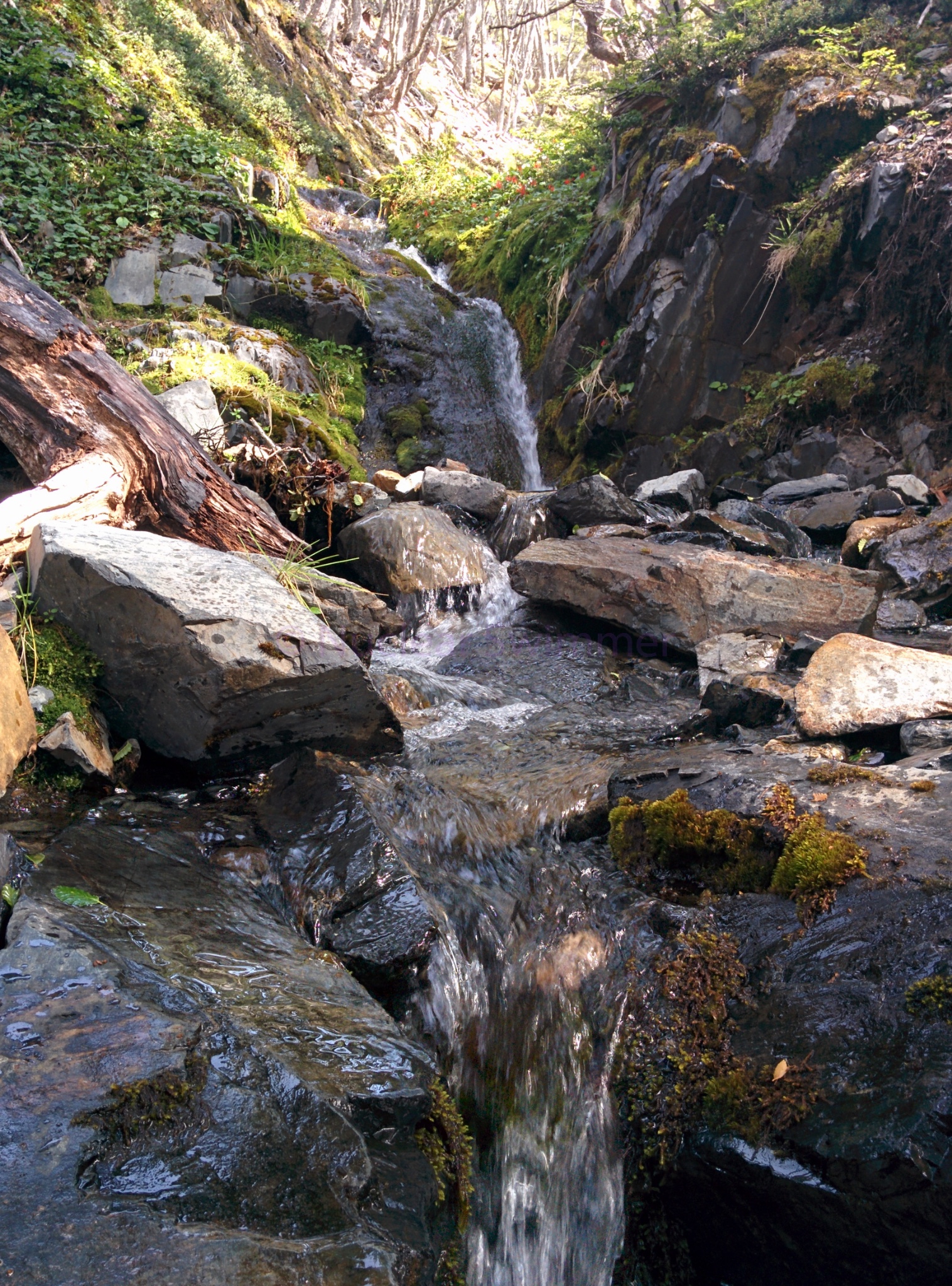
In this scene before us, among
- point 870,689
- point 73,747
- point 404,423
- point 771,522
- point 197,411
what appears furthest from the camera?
point 404,423

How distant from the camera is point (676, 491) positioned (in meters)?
8.59

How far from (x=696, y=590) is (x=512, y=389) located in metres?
7.07

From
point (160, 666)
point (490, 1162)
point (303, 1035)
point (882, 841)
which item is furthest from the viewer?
point (160, 666)

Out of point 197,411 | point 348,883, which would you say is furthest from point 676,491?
point 348,883

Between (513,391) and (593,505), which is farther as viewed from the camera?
(513,391)

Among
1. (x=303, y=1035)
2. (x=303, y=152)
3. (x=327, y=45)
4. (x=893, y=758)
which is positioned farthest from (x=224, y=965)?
(x=327, y=45)

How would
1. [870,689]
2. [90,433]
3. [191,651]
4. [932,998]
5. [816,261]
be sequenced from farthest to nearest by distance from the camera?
[816,261] → [90,433] → [870,689] → [191,651] → [932,998]

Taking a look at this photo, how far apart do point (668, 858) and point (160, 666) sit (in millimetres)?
2403

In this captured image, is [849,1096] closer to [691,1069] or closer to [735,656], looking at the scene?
[691,1069]

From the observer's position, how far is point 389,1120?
2.03 metres

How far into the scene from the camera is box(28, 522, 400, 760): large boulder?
11.9 feet

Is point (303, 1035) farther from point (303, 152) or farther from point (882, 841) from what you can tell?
point (303, 152)

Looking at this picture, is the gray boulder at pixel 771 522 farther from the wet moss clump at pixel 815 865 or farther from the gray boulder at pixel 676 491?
the wet moss clump at pixel 815 865

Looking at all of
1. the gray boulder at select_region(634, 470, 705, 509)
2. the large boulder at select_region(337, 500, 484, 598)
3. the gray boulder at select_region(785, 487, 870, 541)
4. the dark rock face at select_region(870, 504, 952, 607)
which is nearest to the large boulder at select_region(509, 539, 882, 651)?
the dark rock face at select_region(870, 504, 952, 607)
